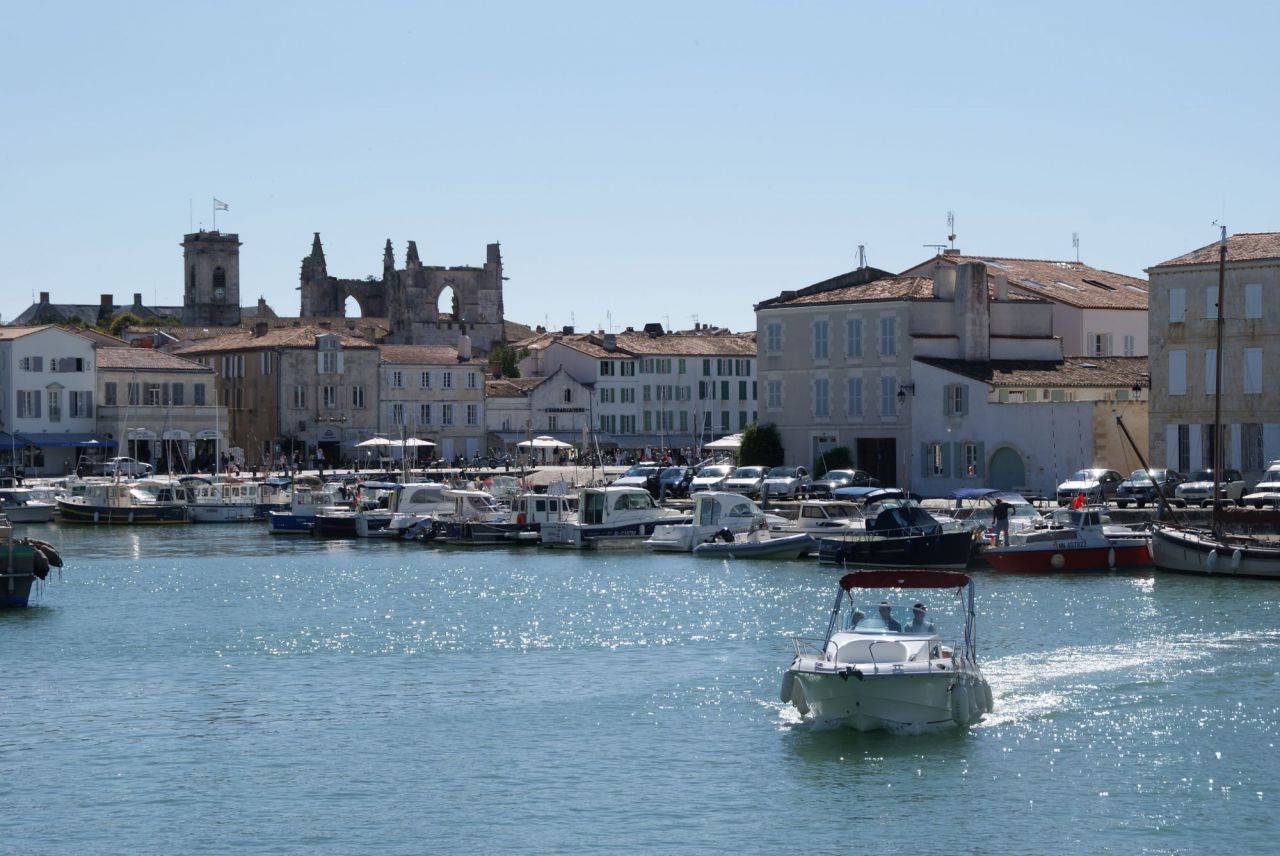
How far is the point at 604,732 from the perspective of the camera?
1268 inches

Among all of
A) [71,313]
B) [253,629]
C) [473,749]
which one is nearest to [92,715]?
[473,749]

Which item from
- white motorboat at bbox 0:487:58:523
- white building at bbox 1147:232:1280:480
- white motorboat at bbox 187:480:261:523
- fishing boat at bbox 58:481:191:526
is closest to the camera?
white building at bbox 1147:232:1280:480

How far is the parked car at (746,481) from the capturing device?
256 feet

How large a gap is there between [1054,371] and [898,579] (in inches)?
1851

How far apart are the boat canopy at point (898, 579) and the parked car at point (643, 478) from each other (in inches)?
1908

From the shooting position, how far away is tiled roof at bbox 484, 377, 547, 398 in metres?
118

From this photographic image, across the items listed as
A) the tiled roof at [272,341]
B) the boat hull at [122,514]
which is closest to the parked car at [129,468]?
the boat hull at [122,514]

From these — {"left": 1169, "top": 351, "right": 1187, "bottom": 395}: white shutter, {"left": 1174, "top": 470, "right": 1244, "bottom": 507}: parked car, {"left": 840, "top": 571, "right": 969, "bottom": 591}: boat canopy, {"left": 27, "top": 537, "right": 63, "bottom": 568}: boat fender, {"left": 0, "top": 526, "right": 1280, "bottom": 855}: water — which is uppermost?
{"left": 1169, "top": 351, "right": 1187, "bottom": 395}: white shutter

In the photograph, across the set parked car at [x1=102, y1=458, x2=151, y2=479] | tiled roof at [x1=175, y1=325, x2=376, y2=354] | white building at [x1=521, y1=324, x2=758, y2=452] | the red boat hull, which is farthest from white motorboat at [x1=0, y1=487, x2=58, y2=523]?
the red boat hull

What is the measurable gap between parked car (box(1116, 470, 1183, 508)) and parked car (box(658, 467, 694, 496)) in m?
21.9

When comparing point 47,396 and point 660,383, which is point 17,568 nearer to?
point 47,396

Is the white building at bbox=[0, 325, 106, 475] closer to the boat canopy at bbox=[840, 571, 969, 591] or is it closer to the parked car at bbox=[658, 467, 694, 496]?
the parked car at bbox=[658, 467, 694, 496]

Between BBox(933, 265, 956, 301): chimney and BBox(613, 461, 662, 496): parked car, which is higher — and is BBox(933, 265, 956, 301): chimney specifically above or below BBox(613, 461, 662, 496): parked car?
above

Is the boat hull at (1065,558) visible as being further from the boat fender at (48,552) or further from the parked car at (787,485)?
the boat fender at (48,552)
